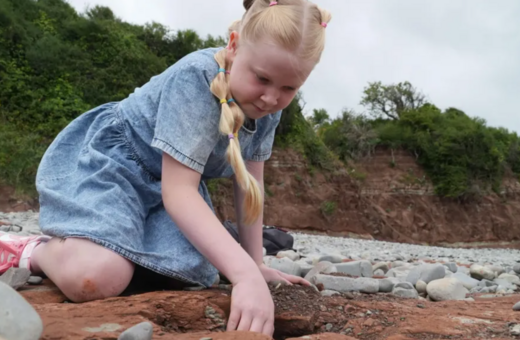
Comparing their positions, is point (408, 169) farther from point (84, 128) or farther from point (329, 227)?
point (84, 128)

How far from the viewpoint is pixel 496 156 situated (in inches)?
945

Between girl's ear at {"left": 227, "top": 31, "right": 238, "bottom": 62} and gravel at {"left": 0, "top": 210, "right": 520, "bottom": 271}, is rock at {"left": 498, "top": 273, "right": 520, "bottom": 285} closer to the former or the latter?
gravel at {"left": 0, "top": 210, "right": 520, "bottom": 271}

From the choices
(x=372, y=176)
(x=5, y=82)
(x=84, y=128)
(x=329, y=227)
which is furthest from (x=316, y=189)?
(x=84, y=128)

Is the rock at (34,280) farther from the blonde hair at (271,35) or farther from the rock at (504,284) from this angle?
the rock at (504,284)

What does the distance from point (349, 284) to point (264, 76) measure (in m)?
1.32

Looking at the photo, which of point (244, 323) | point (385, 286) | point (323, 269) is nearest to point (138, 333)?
point (244, 323)

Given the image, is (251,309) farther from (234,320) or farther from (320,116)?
(320,116)

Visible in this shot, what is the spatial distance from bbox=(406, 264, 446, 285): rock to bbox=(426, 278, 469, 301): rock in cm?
35

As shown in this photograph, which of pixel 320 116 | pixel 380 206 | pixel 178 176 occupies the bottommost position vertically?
pixel 178 176

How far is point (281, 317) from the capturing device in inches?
69.9

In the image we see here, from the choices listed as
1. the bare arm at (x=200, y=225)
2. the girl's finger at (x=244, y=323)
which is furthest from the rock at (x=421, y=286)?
the girl's finger at (x=244, y=323)

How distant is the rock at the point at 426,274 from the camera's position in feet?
10.1

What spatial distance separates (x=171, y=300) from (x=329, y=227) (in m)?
16.5

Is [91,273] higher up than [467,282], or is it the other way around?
[467,282]
